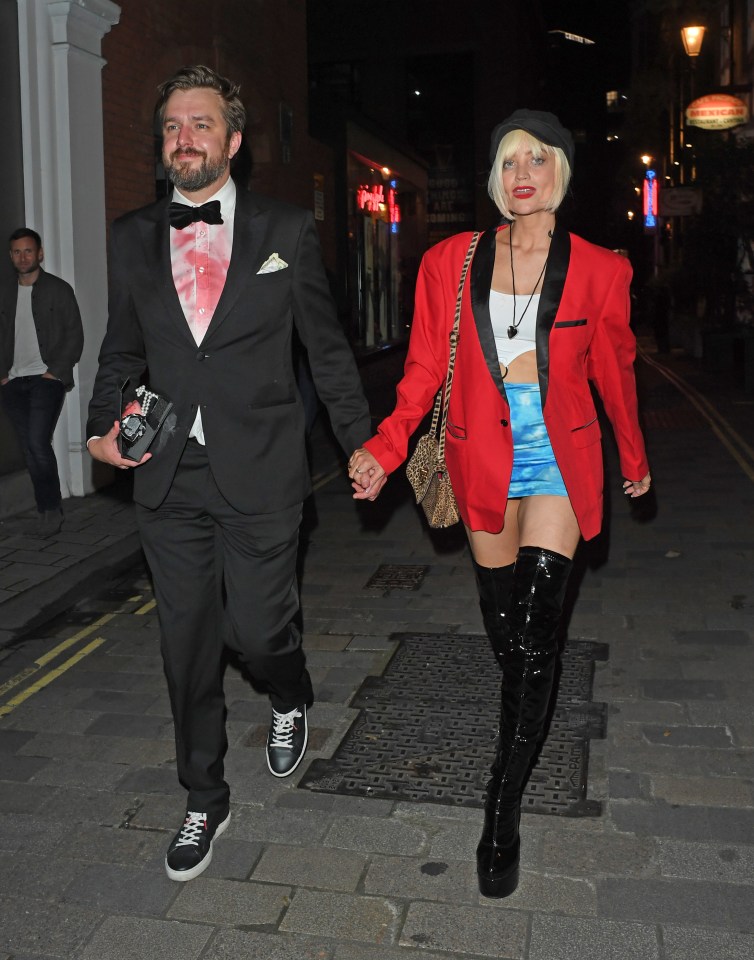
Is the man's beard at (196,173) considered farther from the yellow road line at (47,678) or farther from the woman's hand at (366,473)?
the yellow road line at (47,678)

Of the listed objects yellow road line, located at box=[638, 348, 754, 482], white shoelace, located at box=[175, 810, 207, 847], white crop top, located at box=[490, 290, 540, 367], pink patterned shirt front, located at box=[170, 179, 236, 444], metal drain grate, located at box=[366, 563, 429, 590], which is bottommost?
white shoelace, located at box=[175, 810, 207, 847]

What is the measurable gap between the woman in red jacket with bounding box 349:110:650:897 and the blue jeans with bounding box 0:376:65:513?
5469 mm

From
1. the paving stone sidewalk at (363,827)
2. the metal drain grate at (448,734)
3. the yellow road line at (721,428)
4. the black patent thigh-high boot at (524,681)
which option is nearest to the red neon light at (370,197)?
the yellow road line at (721,428)

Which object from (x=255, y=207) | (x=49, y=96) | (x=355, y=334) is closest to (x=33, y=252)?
(x=49, y=96)

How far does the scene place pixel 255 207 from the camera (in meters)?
3.74

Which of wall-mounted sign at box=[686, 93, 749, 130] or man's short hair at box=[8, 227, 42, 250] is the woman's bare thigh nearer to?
man's short hair at box=[8, 227, 42, 250]

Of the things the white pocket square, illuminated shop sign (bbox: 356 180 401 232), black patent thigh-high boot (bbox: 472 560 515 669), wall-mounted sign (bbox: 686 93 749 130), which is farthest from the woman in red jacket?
illuminated shop sign (bbox: 356 180 401 232)

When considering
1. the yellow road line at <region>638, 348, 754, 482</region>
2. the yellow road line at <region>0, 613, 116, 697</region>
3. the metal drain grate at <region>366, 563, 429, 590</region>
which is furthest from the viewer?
the yellow road line at <region>638, 348, 754, 482</region>

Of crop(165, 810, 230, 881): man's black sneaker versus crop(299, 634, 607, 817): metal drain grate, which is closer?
crop(165, 810, 230, 881): man's black sneaker

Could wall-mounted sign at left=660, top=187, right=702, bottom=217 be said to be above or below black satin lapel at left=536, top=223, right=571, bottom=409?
above

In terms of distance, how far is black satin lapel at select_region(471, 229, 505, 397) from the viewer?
362 cm

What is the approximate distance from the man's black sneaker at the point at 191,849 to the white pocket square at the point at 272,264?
1732mm

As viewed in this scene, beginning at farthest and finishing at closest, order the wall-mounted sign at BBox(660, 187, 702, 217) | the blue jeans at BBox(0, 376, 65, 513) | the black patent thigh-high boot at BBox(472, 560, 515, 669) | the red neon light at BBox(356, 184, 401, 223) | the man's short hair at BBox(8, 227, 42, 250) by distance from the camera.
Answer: the wall-mounted sign at BBox(660, 187, 702, 217) < the red neon light at BBox(356, 184, 401, 223) < the man's short hair at BBox(8, 227, 42, 250) < the blue jeans at BBox(0, 376, 65, 513) < the black patent thigh-high boot at BBox(472, 560, 515, 669)

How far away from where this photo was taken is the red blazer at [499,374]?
11.8 feet
